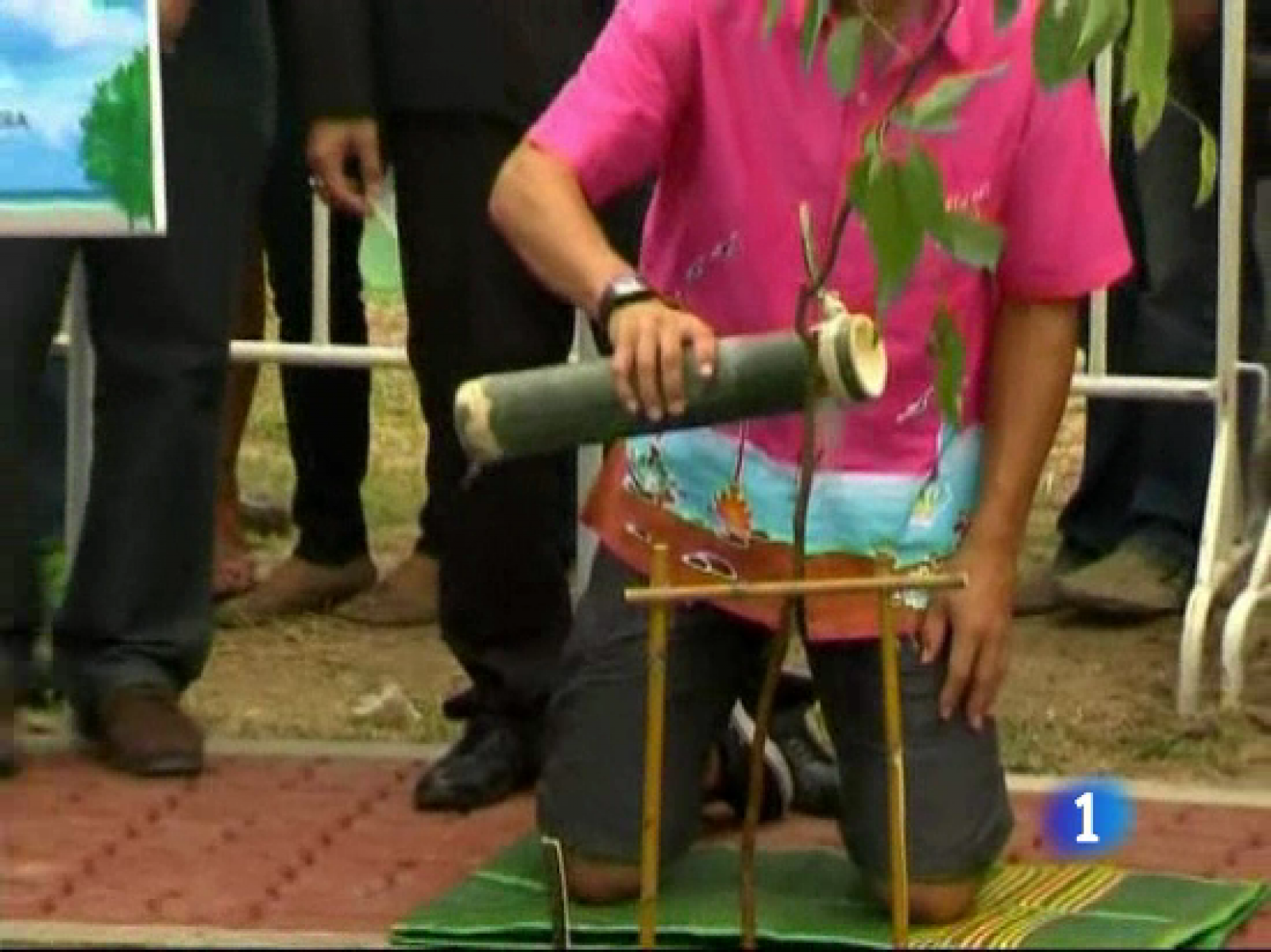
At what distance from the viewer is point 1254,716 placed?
5.43 metres

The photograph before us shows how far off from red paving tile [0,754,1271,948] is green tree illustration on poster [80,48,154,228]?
0.80m

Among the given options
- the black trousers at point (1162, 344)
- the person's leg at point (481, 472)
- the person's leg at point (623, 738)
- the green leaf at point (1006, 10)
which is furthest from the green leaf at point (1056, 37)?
the black trousers at point (1162, 344)

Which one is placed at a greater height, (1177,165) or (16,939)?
(1177,165)

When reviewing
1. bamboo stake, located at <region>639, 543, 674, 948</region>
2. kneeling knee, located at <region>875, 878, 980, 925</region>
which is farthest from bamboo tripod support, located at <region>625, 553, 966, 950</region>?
kneeling knee, located at <region>875, 878, 980, 925</region>

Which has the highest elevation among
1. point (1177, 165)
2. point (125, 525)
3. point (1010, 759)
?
point (1177, 165)

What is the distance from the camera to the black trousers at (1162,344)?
6.02 metres

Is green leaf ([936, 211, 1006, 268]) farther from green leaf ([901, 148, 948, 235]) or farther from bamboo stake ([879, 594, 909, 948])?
bamboo stake ([879, 594, 909, 948])

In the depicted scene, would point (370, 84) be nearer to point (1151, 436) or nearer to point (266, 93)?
point (266, 93)

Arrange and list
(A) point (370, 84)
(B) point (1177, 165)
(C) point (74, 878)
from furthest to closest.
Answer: (B) point (1177, 165), (A) point (370, 84), (C) point (74, 878)

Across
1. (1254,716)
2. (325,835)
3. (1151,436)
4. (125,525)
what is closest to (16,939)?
(325,835)

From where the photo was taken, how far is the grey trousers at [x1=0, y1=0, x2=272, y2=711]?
4.98m

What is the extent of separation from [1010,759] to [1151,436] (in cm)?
120

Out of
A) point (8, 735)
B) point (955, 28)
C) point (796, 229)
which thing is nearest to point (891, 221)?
point (955, 28)

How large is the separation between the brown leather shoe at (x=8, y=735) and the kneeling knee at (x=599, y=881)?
3.43ft
